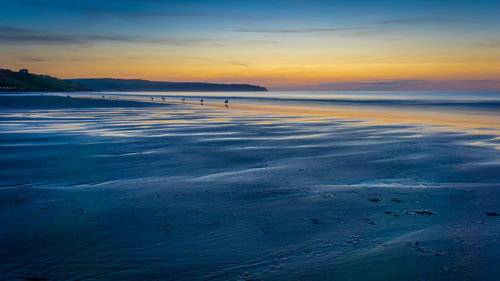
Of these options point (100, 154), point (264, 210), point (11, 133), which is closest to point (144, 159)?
point (100, 154)

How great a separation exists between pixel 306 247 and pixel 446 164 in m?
6.80

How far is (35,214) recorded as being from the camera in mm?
5723

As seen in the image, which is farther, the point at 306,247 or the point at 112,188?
the point at 112,188

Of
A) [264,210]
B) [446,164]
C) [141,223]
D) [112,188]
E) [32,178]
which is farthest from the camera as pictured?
[446,164]

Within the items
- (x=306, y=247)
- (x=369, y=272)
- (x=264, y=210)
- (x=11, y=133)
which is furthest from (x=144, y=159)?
(x=11, y=133)

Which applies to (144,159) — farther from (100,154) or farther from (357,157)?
(357,157)

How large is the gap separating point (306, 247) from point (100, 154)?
334 inches

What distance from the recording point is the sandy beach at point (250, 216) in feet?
13.3

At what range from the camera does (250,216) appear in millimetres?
5699

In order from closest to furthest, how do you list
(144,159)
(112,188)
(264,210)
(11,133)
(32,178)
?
(264,210)
(112,188)
(32,178)
(144,159)
(11,133)

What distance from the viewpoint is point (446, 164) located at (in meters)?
9.70

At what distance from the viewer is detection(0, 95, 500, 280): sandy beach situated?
4.05 meters

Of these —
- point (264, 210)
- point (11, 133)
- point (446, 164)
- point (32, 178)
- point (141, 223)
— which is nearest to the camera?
point (141, 223)

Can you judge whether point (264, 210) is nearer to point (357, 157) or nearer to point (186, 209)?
point (186, 209)
